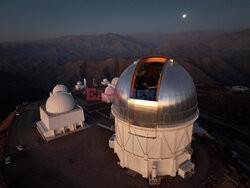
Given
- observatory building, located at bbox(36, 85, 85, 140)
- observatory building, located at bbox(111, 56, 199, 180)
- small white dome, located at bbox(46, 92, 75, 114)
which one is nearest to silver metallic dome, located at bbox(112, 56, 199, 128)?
observatory building, located at bbox(111, 56, 199, 180)

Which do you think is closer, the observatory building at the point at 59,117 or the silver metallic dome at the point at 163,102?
the silver metallic dome at the point at 163,102

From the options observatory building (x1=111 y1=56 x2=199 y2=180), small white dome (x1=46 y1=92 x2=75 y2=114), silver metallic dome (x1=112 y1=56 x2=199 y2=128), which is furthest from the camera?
small white dome (x1=46 y1=92 x2=75 y2=114)

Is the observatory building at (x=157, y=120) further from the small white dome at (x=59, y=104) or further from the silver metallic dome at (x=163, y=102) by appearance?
the small white dome at (x=59, y=104)

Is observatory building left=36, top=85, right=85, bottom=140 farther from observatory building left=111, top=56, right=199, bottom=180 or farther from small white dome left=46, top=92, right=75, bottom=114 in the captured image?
observatory building left=111, top=56, right=199, bottom=180

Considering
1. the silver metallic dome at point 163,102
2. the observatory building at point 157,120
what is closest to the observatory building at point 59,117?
the observatory building at point 157,120

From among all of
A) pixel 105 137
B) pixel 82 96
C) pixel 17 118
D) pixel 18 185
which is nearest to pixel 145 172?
pixel 105 137

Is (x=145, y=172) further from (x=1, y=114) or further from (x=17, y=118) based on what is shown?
(x=1, y=114)

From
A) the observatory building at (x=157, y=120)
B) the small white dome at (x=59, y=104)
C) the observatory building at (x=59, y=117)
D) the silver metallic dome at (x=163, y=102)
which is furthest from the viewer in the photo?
the small white dome at (x=59, y=104)
